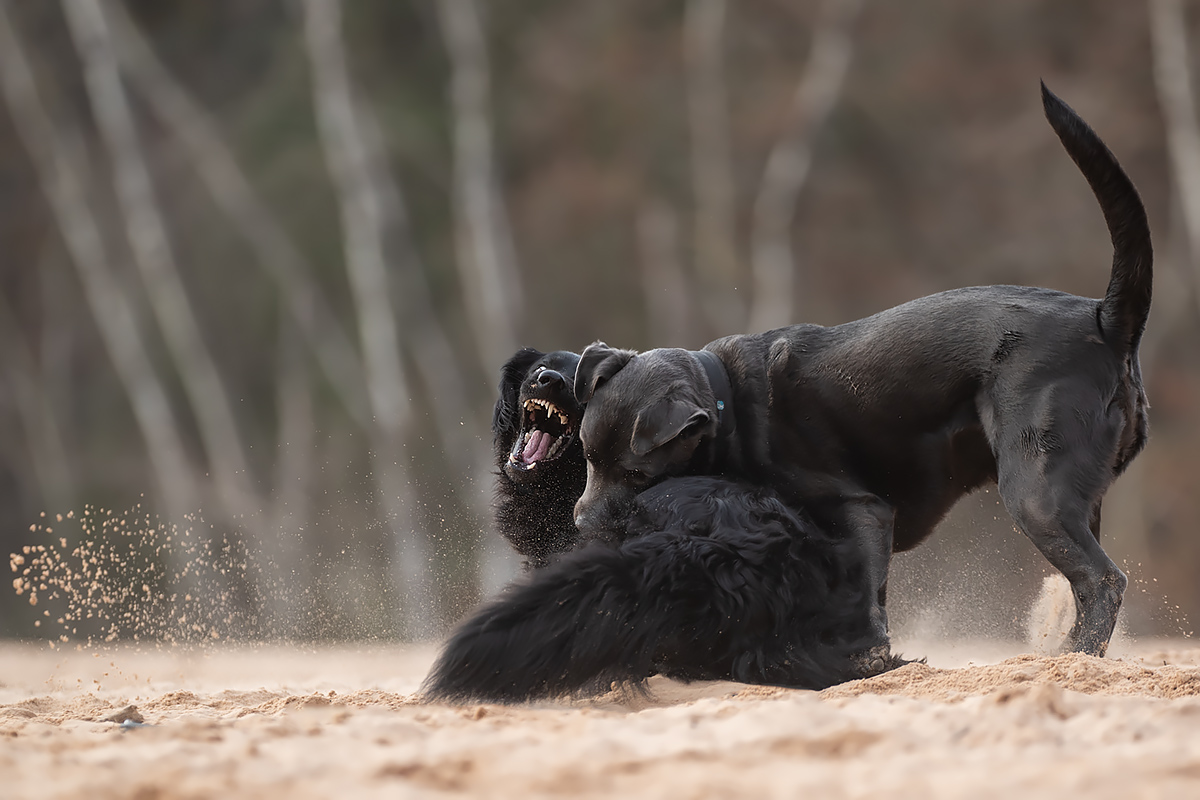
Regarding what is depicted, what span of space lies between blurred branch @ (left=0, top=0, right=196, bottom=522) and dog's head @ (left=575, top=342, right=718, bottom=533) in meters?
12.0

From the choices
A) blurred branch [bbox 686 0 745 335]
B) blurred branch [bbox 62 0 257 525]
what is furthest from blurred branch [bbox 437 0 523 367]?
blurred branch [bbox 62 0 257 525]

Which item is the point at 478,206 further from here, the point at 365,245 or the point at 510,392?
the point at 510,392

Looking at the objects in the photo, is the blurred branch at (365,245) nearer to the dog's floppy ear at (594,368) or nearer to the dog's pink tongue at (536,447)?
the dog's pink tongue at (536,447)

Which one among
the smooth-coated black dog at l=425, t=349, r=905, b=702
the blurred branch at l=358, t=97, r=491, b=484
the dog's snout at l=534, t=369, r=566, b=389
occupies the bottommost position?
the smooth-coated black dog at l=425, t=349, r=905, b=702

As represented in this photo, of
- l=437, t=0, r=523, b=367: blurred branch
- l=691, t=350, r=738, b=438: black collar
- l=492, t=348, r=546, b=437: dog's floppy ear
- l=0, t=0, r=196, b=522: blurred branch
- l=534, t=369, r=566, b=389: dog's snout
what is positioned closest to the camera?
l=691, t=350, r=738, b=438: black collar

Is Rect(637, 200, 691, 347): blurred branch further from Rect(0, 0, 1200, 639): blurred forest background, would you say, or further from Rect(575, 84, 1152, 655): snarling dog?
Rect(575, 84, 1152, 655): snarling dog

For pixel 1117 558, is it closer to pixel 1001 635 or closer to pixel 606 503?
pixel 1001 635

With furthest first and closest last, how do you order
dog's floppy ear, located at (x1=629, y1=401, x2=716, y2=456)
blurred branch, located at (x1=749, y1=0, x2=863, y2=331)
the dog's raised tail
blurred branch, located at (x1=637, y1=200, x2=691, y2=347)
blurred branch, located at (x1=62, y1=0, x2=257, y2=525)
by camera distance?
blurred branch, located at (x1=62, y1=0, x2=257, y2=525)
blurred branch, located at (x1=749, y1=0, x2=863, y2=331)
blurred branch, located at (x1=637, y1=200, x2=691, y2=347)
dog's floppy ear, located at (x1=629, y1=401, x2=716, y2=456)
the dog's raised tail

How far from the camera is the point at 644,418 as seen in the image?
13.0 ft

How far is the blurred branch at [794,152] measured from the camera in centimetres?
1402

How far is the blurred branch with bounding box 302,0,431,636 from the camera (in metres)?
14.0

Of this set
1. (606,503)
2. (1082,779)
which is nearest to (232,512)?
(606,503)

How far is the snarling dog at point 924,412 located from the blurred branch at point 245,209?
11.1 metres

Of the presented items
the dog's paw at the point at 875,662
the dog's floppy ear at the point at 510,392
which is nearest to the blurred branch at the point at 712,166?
the dog's floppy ear at the point at 510,392
